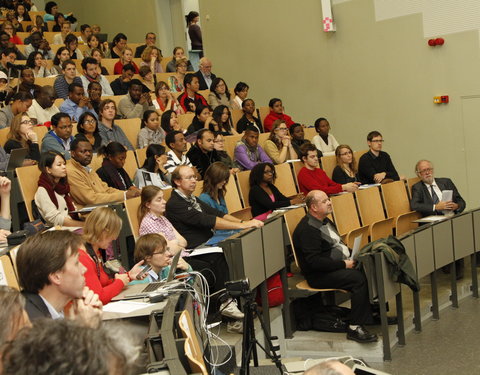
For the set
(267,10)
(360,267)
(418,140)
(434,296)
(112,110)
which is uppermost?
(267,10)

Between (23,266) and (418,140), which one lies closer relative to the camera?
(23,266)

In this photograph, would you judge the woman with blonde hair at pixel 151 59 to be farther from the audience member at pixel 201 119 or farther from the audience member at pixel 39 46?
the audience member at pixel 201 119

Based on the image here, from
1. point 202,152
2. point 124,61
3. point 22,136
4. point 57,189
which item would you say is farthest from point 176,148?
point 124,61

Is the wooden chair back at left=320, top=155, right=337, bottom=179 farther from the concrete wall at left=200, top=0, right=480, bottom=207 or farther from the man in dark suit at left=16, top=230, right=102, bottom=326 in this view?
the man in dark suit at left=16, top=230, right=102, bottom=326

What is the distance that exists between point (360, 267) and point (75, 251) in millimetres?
2864

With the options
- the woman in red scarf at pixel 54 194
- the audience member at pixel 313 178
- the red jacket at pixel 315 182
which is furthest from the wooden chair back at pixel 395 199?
the woman in red scarf at pixel 54 194

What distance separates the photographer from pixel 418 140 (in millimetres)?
8367

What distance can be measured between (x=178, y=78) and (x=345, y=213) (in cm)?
390

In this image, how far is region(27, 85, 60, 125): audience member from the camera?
21.9 ft

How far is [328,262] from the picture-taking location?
193 inches

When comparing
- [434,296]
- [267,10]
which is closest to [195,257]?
[434,296]

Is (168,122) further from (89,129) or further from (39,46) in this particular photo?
(39,46)

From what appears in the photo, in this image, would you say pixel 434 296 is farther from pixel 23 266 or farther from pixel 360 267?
pixel 23 266

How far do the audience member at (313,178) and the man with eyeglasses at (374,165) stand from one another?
0.52m
